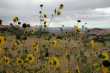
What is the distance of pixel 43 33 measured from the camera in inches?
326

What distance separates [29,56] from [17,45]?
1.19 meters

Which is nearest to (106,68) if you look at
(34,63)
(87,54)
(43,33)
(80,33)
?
(34,63)

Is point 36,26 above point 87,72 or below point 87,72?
above

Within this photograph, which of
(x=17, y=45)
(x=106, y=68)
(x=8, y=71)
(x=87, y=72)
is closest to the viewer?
(x=106, y=68)

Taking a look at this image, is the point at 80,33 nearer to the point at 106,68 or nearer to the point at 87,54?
the point at 87,54

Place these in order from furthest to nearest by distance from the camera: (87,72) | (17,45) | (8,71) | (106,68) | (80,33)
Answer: (80,33)
(17,45)
(8,71)
(87,72)
(106,68)

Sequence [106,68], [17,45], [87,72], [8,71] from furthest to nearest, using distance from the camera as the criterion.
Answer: [17,45] < [8,71] < [87,72] < [106,68]

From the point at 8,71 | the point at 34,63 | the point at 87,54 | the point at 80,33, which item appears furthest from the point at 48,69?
the point at 80,33

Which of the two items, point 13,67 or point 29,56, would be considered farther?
point 13,67

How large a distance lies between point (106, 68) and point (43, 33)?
15.4 feet

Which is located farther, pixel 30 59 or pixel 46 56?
pixel 46 56

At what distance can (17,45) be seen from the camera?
8570mm

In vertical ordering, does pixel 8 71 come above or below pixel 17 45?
below

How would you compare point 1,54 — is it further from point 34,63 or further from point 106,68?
point 106,68
